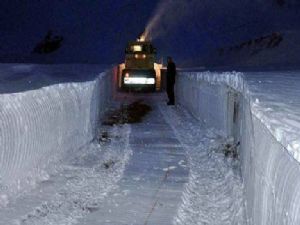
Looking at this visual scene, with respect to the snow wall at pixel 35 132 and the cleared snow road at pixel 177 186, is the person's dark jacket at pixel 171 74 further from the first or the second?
the snow wall at pixel 35 132

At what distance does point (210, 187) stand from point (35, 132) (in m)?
2.84

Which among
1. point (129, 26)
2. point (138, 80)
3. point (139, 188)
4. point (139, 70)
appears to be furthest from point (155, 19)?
point (139, 188)

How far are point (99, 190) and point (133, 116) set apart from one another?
12.3 meters

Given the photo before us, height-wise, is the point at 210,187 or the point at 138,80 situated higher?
the point at 138,80

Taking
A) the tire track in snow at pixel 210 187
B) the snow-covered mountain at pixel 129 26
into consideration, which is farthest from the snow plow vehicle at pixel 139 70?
the snow-covered mountain at pixel 129 26

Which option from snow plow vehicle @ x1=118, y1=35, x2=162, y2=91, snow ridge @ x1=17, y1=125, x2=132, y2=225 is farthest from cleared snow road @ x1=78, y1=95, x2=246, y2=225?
snow plow vehicle @ x1=118, y1=35, x2=162, y2=91

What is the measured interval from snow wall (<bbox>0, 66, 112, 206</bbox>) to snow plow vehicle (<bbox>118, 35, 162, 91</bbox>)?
21.8m

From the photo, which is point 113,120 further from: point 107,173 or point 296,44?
point 296,44

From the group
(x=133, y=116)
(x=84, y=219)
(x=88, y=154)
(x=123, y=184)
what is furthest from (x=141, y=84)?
(x=84, y=219)

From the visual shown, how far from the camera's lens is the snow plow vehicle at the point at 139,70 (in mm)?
35500

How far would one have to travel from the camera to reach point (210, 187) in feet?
32.3

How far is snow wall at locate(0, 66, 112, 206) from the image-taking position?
27.1 feet

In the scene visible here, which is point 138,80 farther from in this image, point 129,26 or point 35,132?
point 129,26

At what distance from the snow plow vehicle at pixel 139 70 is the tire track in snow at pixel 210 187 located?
1948 centimetres
